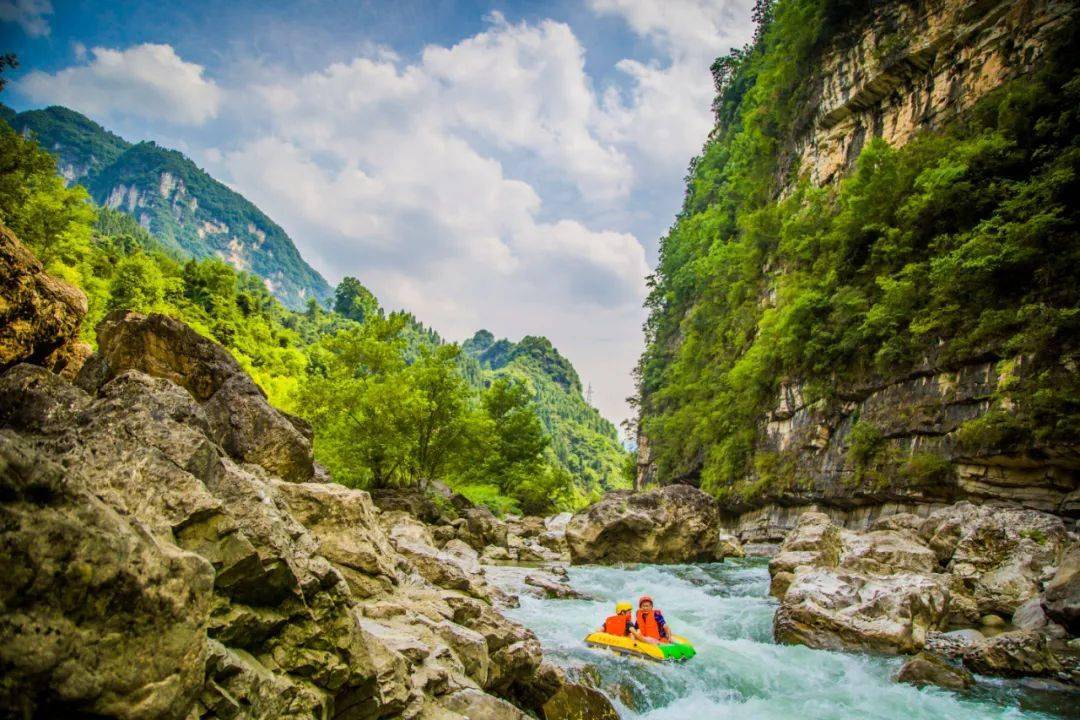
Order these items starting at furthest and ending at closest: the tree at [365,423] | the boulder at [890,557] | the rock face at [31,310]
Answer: the tree at [365,423] < the boulder at [890,557] < the rock face at [31,310]

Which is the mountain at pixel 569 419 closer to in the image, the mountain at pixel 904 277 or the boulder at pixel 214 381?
the mountain at pixel 904 277

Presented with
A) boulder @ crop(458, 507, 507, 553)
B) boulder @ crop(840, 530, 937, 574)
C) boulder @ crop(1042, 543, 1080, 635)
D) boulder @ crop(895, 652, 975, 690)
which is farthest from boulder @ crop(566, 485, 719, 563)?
boulder @ crop(895, 652, 975, 690)

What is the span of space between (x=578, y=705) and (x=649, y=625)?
132 inches

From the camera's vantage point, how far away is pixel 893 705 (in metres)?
6.88

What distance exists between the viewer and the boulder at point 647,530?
1845cm

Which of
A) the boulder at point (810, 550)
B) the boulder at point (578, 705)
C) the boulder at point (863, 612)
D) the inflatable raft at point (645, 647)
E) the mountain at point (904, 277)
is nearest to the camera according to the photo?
the boulder at point (578, 705)

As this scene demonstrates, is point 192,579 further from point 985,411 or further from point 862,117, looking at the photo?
point 862,117

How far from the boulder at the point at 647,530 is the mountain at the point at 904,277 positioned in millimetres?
5058

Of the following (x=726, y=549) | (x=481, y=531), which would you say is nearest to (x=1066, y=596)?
(x=726, y=549)

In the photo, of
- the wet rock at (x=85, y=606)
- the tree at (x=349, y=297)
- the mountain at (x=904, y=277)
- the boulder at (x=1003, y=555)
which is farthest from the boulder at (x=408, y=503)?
the tree at (x=349, y=297)

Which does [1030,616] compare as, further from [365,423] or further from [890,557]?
[365,423]

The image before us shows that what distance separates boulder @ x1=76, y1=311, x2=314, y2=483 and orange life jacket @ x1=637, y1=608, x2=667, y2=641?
19.3 feet

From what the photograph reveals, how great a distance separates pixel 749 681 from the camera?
309 inches

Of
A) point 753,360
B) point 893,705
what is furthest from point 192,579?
point 753,360
